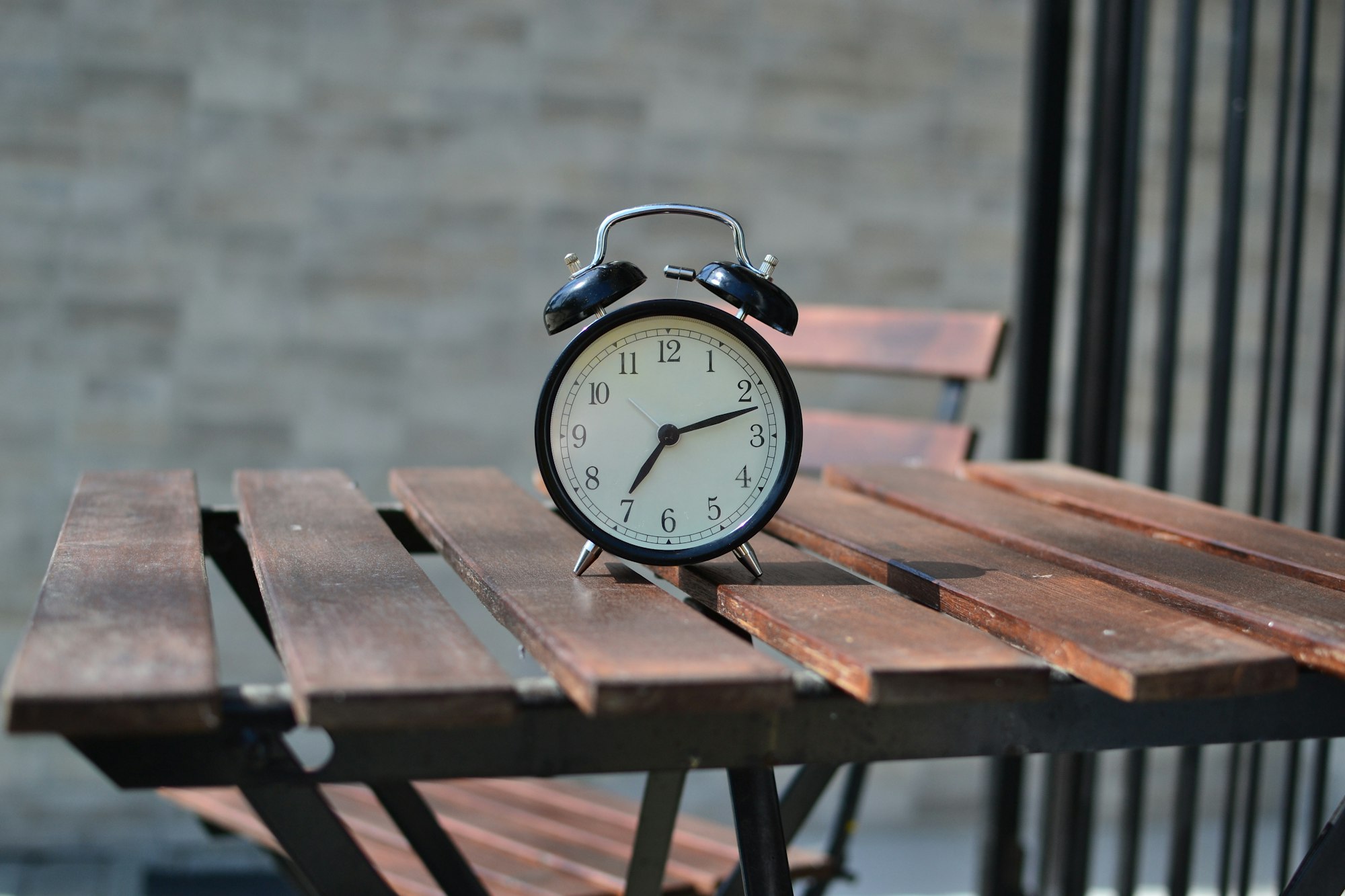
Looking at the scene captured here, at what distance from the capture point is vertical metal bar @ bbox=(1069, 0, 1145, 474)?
6.75 ft

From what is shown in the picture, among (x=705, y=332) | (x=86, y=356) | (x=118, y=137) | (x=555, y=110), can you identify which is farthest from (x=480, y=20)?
(x=705, y=332)

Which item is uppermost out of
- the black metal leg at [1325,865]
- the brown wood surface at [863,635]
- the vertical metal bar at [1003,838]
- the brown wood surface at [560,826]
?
the brown wood surface at [863,635]

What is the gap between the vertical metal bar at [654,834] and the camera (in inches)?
46.5

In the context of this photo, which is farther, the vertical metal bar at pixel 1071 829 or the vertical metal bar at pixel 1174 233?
the vertical metal bar at pixel 1071 829

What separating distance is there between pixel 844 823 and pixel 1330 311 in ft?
3.40

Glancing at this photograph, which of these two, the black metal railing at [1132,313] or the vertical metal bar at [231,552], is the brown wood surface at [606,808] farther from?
the black metal railing at [1132,313]

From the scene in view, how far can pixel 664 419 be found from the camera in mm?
1070

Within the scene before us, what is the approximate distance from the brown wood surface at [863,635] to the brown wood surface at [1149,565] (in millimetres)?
209

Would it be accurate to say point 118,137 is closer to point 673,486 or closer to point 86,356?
point 86,356

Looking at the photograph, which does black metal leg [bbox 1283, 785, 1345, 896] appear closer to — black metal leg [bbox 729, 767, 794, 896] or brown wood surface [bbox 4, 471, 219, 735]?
black metal leg [bbox 729, 767, 794, 896]

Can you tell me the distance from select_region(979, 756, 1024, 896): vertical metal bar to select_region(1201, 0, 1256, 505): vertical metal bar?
567 mm

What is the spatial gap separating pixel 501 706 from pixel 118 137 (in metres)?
Result: 2.59

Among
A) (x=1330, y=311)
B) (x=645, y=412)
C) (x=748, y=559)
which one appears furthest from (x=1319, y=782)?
(x=645, y=412)

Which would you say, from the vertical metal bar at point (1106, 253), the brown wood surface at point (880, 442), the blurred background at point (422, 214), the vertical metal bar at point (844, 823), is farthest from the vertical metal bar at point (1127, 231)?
the blurred background at point (422, 214)
